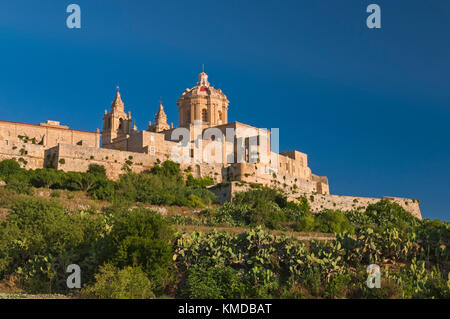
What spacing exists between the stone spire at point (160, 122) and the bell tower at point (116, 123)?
2.57 m

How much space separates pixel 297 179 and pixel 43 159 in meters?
19.4

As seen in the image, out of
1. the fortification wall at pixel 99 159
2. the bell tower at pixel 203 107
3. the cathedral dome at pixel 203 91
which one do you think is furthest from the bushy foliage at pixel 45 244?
the cathedral dome at pixel 203 91

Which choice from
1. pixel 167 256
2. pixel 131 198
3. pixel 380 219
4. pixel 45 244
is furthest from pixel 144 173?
pixel 167 256

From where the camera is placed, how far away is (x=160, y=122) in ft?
184

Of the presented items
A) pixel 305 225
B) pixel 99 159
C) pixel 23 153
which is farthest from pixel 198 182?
pixel 305 225

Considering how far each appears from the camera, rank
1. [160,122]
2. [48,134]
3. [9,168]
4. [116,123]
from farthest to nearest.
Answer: [160,122] < [116,123] < [48,134] < [9,168]

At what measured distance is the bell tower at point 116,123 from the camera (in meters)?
53.6

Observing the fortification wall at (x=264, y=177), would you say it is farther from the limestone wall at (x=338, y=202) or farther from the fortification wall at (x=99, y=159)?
the fortification wall at (x=99, y=159)

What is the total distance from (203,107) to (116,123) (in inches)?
368

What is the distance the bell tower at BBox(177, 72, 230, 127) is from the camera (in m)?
50.7

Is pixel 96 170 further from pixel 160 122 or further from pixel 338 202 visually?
pixel 160 122
